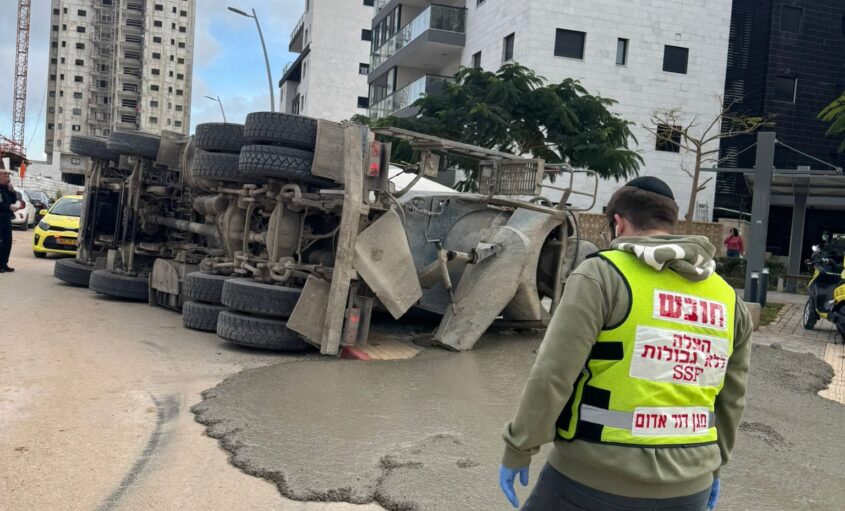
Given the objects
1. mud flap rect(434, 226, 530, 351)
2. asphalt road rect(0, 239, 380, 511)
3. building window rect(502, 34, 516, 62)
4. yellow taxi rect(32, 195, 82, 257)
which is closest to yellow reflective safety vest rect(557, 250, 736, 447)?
asphalt road rect(0, 239, 380, 511)

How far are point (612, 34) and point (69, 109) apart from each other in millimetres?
99593

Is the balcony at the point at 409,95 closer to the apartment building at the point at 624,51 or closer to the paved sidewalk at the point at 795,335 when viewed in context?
the apartment building at the point at 624,51

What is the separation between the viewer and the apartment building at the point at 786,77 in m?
33.4

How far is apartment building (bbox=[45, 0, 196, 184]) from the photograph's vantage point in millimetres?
110688

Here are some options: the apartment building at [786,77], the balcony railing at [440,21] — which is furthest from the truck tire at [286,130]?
the apartment building at [786,77]

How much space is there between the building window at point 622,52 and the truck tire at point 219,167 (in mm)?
25324

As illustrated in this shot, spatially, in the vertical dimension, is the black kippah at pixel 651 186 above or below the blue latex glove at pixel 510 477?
above

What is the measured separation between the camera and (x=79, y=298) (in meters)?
11.1

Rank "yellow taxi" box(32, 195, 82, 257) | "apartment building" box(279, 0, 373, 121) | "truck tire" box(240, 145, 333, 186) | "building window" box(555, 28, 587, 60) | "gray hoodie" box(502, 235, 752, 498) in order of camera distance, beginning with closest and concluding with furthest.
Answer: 1. "gray hoodie" box(502, 235, 752, 498)
2. "truck tire" box(240, 145, 333, 186)
3. "yellow taxi" box(32, 195, 82, 257)
4. "building window" box(555, 28, 587, 60)
5. "apartment building" box(279, 0, 373, 121)

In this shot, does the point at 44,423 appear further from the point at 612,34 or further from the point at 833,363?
the point at 612,34

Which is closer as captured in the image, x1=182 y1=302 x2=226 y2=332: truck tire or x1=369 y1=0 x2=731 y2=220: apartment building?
x1=182 y1=302 x2=226 y2=332: truck tire

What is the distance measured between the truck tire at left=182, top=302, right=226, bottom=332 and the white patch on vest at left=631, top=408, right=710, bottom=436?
22.0 ft

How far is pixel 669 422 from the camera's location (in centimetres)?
228

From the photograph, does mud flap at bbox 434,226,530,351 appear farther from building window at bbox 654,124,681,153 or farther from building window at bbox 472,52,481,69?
building window at bbox 472,52,481,69
